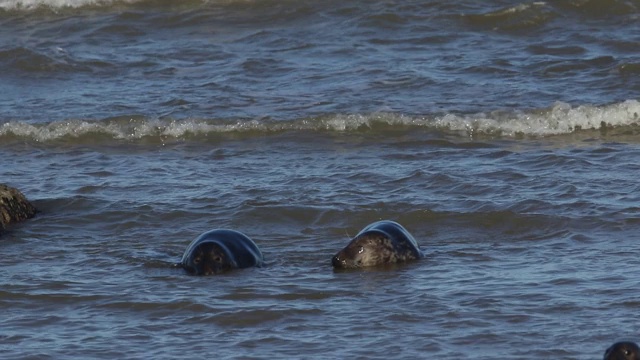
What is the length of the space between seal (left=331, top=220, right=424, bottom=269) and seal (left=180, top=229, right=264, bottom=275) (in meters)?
0.54

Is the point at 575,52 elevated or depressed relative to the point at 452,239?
elevated

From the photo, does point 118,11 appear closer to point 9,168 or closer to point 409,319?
point 9,168

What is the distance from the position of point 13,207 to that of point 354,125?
378 cm

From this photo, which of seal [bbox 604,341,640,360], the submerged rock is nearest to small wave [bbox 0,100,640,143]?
the submerged rock

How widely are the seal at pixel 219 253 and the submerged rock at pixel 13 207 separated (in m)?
1.77

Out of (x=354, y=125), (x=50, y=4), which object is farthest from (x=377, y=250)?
(x=50, y=4)

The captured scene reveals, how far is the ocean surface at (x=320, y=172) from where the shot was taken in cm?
801

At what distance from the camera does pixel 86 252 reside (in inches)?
386

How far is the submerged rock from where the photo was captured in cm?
1053

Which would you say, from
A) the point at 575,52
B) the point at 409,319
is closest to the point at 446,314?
the point at 409,319

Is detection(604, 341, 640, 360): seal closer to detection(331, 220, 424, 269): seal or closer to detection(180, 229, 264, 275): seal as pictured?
detection(331, 220, 424, 269): seal

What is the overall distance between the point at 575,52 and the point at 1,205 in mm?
7245

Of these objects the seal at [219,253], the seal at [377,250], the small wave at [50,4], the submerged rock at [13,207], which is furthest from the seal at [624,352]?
the small wave at [50,4]

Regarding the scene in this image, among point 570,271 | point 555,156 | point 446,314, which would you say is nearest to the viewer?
point 446,314
